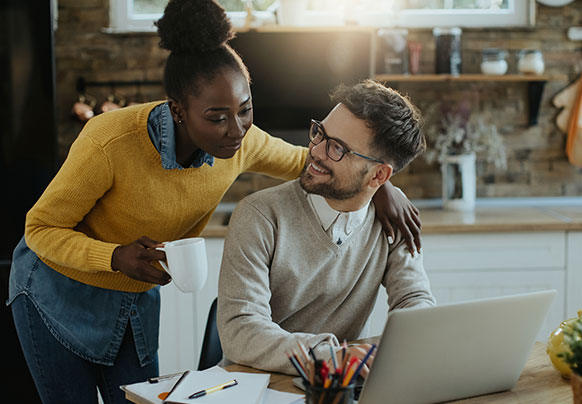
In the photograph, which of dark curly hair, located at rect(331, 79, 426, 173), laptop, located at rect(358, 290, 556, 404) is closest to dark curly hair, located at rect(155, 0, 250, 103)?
dark curly hair, located at rect(331, 79, 426, 173)

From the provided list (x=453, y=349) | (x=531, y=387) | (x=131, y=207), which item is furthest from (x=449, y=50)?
(x=453, y=349)

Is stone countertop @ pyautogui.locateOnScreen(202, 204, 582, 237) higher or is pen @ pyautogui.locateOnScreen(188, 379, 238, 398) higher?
pen @ pyautogui.locateOnScreen(188, 379, 238, 398)

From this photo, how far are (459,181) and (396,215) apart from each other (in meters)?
1.59

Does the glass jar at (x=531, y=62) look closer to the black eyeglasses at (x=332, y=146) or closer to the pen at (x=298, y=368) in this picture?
the black eyeglasses at (x=332, y=146)

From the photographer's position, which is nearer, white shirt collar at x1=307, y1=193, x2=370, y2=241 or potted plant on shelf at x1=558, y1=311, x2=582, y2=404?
potted plant on shelf at x1=558, y1=311, x2=582, y2=404

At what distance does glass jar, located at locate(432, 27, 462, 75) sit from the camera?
319 cm

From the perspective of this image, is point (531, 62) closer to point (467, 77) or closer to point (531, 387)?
point (467, 77)

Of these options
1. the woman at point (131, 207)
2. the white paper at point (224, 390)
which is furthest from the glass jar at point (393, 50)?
the white paper at point (224, 390)

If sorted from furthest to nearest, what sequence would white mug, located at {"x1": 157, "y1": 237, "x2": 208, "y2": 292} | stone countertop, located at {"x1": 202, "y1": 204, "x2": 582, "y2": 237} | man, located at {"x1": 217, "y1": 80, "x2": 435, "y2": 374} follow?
stone countertop, located at {"x1": 202, "y1": 204, "x2": 582, "y2": 237} → man, located at {"x1": 217, "y1": 80, "x2": 435, "y2": 374} → white mug, located at {"x1": 157, "y1": 237, "x2": 208, "y2": 292}

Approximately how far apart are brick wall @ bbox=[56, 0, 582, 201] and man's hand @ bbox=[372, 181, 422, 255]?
1663 mm

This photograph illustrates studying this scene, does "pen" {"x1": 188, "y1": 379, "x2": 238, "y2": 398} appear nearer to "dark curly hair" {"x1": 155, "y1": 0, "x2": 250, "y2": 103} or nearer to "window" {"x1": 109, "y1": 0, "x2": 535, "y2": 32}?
"dark curly hair" {"x1": 155, "y1": 0, "x2": 250, "y2": 103}

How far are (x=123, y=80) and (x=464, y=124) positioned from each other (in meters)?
1.64

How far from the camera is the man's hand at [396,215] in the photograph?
168 cm

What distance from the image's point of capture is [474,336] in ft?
3.72
